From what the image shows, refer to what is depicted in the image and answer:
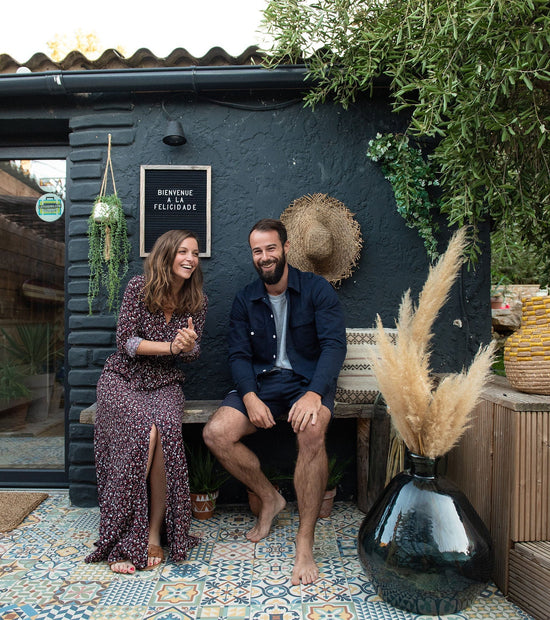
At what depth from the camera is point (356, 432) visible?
3502 mm

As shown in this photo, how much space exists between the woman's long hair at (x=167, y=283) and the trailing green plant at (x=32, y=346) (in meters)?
1.40

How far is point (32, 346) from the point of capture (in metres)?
3.96

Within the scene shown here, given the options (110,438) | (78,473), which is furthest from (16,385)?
(110,438)

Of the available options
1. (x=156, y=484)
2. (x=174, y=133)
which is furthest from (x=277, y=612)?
(x=174, y=133)

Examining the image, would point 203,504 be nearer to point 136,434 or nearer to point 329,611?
Result: point 136,434

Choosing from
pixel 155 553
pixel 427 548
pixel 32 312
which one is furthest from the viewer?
pixel 32 312

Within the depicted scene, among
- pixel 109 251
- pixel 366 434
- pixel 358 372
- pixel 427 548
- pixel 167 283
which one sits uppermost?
pixel 109 251

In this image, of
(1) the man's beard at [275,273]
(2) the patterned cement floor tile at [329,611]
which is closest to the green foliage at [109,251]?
(1) the man's beard at [275,273]

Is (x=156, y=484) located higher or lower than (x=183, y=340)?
lower

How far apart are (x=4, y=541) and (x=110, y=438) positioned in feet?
2.95

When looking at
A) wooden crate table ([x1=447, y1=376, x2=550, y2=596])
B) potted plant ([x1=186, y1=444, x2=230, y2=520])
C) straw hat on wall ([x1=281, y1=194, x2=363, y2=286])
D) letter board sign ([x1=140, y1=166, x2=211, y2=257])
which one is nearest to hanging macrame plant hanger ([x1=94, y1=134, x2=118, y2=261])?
letter board sign ([x1=140, y1=166, x2=211, y2=257])

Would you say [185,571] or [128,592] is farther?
[185,571]

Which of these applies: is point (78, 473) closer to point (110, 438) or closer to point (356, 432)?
point (110, 438)

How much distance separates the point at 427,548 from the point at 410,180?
2259mm
